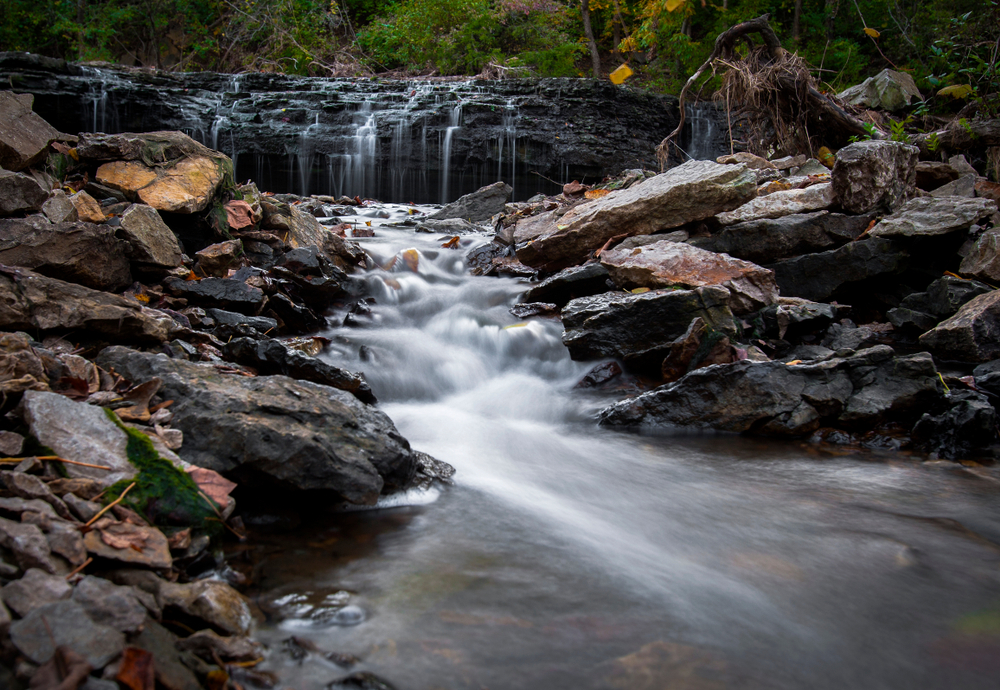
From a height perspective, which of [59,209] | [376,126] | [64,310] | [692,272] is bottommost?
[64,310]

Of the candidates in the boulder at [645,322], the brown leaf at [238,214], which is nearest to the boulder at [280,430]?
the boulder at [645,322]

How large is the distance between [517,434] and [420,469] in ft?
4.11

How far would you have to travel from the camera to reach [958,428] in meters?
3.92

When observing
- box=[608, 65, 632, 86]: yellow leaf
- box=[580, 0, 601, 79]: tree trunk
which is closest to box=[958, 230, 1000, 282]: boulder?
box=[608, 65, 632, 86]: yellow leaf

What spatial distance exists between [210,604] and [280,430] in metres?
0.98

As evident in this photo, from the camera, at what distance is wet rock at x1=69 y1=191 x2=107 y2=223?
4840mm

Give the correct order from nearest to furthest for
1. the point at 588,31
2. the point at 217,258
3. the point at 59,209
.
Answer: the point at 59,209
the point at 217,258
the point at 588,31

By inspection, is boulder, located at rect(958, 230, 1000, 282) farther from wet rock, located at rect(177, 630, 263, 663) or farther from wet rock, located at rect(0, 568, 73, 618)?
wet rock, located at rect(0, 568, 73, 618)

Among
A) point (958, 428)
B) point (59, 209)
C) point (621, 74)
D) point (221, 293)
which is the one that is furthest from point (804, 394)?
point (621, 74)

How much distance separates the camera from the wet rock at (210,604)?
186 centimetres

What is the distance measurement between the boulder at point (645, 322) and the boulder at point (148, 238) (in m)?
3.46

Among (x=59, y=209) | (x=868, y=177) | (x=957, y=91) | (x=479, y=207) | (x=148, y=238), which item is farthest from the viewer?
(x=479, y=207)

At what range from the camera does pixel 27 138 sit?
500 centimetres

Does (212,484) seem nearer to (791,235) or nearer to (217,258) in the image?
(217,258)
